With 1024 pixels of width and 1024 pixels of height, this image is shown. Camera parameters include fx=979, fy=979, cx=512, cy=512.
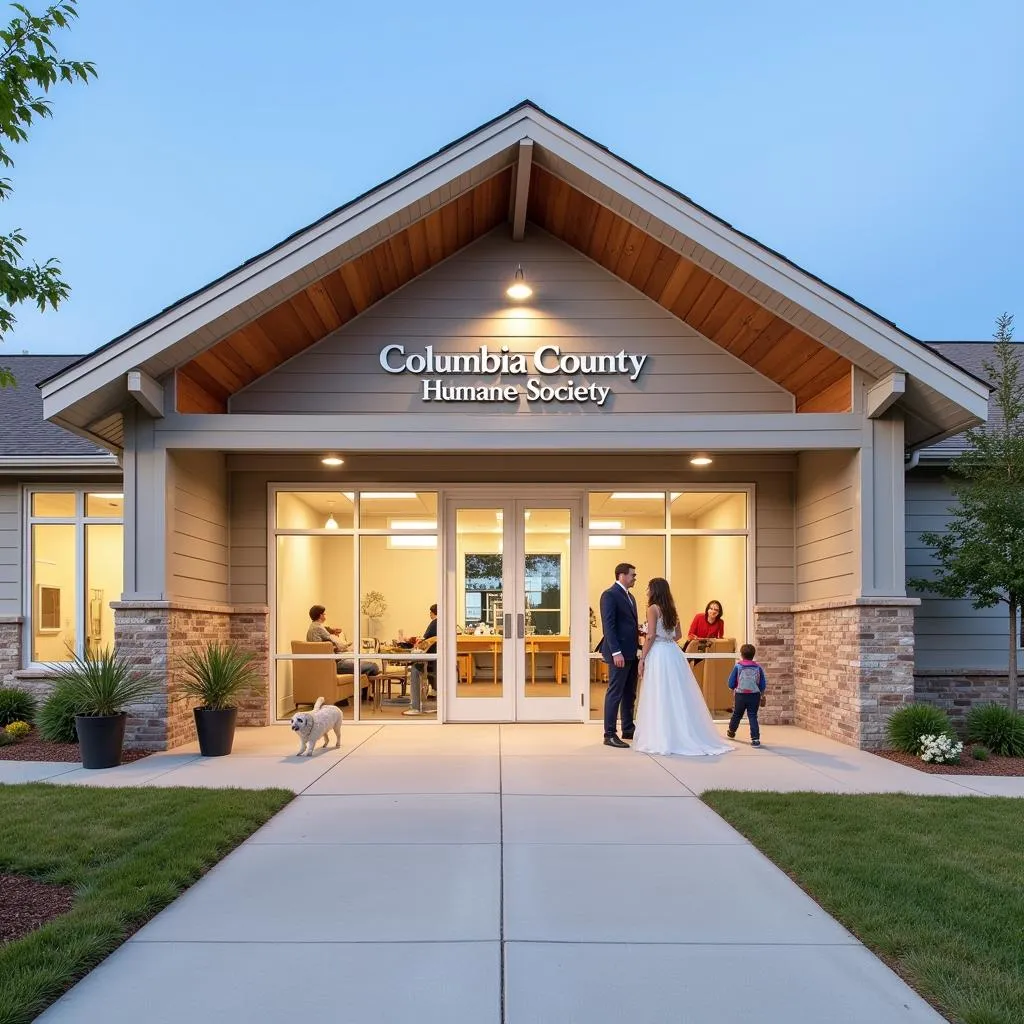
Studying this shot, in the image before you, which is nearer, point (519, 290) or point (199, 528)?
point (199, 528)

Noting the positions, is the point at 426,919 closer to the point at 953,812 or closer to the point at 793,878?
the point at 793,878

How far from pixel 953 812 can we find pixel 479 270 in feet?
23.2

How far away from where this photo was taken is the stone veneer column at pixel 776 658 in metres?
11.4

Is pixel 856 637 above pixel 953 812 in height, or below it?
above

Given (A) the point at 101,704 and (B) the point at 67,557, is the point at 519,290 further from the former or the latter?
(B) the point at 67,557

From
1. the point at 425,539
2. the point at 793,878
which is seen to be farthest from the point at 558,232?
the point at 793,878

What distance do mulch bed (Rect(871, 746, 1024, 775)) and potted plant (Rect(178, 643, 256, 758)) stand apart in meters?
6.12

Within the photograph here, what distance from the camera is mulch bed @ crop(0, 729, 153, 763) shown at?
897cm

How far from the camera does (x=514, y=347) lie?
1049 cm

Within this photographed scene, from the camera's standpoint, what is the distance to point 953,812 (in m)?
6.68

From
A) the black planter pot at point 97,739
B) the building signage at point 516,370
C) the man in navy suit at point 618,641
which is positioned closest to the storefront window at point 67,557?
the black planter pot at point 97,739

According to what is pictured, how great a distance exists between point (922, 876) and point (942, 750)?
3867 millimetres

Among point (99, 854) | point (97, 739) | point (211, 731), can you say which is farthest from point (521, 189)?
point (99, 854)

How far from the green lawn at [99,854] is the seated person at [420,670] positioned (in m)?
4.29
